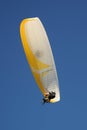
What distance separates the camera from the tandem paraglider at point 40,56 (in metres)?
34.7

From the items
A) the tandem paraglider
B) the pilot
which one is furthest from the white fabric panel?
the pilot

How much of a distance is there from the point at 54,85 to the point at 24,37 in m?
3.78

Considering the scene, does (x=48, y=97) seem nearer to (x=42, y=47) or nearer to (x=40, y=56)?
(x=40, y=56)

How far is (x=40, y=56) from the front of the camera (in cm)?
3506

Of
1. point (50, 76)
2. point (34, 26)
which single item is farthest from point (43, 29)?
point (50, 76)

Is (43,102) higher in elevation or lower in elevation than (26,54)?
lower

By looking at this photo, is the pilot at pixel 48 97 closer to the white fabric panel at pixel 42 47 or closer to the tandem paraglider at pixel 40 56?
the tandem paraglider at pixel 40 56

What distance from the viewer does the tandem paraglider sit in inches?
1366

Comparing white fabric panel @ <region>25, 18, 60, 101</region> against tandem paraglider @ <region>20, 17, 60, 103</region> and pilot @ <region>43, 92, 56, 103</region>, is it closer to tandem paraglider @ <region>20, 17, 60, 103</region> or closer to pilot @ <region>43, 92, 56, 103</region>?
tandem paraglider @ <region>20, 17, 60, 103</region>

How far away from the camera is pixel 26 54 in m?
34.6

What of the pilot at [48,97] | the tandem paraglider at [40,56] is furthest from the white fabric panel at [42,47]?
the pilot at [48,97]

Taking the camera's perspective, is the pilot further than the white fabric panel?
Yes

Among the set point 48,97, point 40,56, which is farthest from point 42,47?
point 48,97

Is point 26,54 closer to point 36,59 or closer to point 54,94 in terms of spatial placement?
point 36,59
